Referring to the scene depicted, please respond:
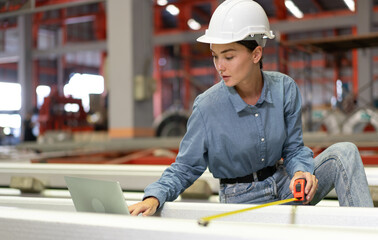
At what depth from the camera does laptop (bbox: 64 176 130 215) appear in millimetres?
1180

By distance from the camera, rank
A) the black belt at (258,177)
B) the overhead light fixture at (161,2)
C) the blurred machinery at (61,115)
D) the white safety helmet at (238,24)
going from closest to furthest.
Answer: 1. the white safety helmet at (238,24)
2. the black belt at (258,177)
3. the blurred machinery at (61,115)
4. the overhead light fixture at (161,2)

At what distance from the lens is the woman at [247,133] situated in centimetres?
154

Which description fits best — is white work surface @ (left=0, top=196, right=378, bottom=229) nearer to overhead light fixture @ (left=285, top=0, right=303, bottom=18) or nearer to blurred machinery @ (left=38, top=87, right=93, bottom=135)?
blurred machinery @ (left=38, top=87, right=93, bottom=135)

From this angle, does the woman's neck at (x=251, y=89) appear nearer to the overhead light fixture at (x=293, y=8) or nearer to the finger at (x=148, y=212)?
the finger at (x=148, y=212)

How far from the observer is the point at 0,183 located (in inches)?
127

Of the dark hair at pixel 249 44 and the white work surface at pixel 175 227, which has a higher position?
the dark hair at pixel 249 44

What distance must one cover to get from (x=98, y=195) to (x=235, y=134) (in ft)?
1.95

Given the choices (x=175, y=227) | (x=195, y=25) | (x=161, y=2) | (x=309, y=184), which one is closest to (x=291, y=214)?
(x=309, y=184)

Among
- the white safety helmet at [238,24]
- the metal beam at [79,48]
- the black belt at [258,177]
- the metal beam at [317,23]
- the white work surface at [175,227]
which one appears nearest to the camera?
the white work surface at [175,227]

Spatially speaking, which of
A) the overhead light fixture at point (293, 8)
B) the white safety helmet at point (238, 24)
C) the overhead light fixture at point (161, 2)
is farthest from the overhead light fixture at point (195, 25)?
the white safety helmet at point (238, 24)

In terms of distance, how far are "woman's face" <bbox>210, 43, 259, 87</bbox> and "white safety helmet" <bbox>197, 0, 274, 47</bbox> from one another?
0.03m

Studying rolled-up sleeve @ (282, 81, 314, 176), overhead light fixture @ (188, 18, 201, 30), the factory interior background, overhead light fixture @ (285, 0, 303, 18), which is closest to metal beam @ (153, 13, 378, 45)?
the factory interior background

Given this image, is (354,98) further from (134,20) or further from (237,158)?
(237,158)

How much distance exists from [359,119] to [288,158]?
5887mm
